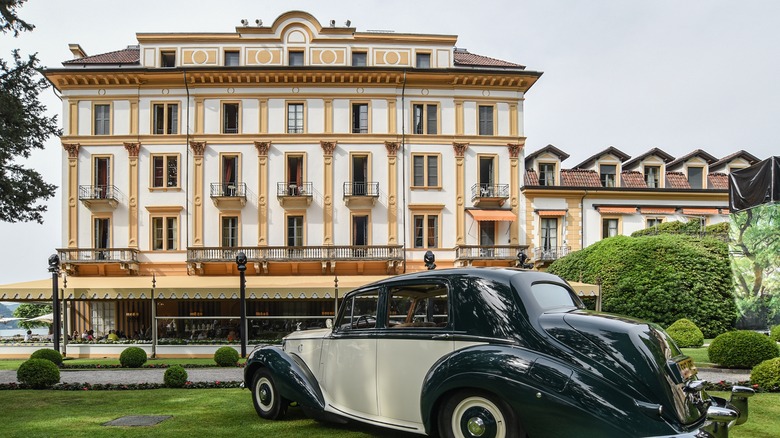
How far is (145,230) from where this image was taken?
27938 millimetres

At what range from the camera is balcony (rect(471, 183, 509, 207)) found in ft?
92.6

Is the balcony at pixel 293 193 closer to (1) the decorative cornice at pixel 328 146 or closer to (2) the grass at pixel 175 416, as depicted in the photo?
(1) the decorative cornice at pixel 328 146

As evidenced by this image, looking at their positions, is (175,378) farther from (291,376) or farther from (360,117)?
(360,117)

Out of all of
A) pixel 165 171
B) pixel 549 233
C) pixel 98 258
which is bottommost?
pixel 98 258

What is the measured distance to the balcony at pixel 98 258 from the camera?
2708cm

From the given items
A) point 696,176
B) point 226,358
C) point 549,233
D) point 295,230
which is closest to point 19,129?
point 226,358

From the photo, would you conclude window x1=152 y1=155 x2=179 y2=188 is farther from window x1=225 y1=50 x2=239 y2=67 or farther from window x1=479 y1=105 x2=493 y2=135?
window x1=479 y1=105 x2=493 y2=135

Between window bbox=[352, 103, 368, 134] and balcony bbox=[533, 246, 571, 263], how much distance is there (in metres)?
11.0

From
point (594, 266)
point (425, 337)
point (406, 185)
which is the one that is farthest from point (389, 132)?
point (425, 337)

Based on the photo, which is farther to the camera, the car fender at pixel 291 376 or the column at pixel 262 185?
the column at pixel 262 185

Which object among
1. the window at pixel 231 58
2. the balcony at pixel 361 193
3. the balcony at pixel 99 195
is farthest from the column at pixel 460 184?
the balcony at pixel 99 195

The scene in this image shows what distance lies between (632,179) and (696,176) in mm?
3867

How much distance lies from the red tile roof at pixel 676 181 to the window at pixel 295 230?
1991 cm

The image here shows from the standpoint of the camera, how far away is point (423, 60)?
29359 mm
